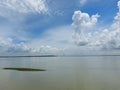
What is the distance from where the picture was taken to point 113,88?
2086cm

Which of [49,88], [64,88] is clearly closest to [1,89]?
[49,88]

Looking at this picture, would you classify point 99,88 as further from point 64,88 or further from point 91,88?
Answer: point 64,88

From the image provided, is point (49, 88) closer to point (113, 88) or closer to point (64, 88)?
point (64, 88)

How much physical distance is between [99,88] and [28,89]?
22.2 ft

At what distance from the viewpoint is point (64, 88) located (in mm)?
21031

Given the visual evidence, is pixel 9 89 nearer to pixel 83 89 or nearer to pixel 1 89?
pixel 1 89

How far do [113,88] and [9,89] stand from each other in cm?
996

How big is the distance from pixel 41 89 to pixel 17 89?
2.36 meters

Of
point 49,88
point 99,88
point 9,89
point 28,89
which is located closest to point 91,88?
point 99,88

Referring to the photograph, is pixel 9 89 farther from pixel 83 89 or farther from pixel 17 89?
pixel 83 89

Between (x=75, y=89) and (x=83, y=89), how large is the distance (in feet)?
2.48

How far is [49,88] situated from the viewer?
21125 mm

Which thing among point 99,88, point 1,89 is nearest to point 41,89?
point 1,89

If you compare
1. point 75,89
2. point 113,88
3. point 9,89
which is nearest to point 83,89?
point 75,89
